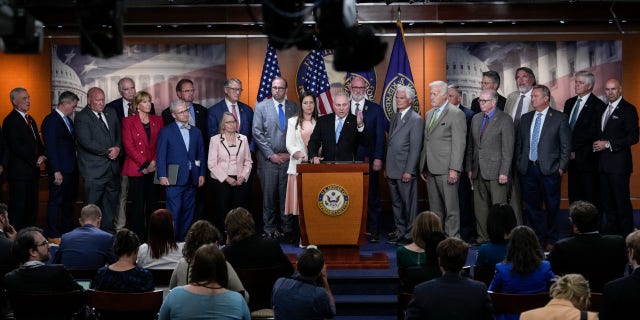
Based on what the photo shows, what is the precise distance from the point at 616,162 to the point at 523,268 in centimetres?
427

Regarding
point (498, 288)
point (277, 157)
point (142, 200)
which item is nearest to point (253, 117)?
point (277, 157)

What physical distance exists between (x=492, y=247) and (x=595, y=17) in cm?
593

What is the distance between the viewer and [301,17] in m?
6.68

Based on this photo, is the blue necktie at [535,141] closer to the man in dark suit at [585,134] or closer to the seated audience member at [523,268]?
the man in dark suit at [585,134]

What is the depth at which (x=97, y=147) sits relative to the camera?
34.7ft

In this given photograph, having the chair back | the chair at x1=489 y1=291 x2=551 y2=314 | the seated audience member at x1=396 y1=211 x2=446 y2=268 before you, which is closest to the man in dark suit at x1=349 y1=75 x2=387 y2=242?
the seated audience member at x1=396 y1=211 x2=446 y2=268

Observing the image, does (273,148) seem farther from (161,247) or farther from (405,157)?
(161,247)

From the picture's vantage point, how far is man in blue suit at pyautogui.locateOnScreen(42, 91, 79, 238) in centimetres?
1062

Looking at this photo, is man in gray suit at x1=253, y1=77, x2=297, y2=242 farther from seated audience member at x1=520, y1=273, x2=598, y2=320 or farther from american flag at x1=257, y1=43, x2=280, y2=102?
seated audience member at x1=520, y1=273, x2=598, y2=320

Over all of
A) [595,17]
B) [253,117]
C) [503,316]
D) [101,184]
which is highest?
[595,17]

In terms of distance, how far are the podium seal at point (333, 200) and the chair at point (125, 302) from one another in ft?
10.6

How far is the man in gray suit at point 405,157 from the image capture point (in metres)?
10.2

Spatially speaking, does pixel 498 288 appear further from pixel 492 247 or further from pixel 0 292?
pixel 0 292

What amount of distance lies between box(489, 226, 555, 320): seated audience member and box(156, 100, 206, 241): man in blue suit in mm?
4841
